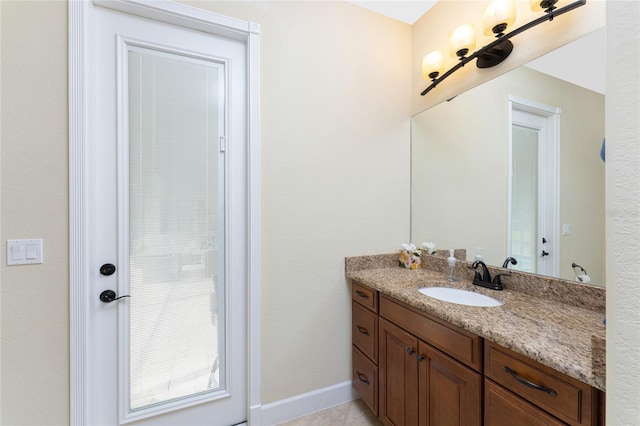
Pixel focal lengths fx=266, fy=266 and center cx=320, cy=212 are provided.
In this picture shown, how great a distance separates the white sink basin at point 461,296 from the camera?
137 centimetres

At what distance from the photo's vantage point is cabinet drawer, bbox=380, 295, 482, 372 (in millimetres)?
1000

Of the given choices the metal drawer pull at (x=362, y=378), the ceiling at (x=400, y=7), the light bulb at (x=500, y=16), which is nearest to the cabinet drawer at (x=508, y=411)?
the metal drawer pull at (x=362, y=378)

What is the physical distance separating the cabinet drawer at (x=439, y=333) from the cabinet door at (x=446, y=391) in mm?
35

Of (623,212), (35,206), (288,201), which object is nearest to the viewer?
(623,212)

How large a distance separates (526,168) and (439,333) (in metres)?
1.01

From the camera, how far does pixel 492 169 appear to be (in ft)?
5.25

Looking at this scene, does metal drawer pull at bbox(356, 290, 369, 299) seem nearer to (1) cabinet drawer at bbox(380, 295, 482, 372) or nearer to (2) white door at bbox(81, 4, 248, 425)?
(1) cabinet drawer at bbox(380, 295, 482, 372)

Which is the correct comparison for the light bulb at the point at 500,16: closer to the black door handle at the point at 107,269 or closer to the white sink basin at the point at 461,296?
the white sink basin at the point at 461,296

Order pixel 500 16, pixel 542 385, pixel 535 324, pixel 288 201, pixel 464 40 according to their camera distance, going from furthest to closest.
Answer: pixel 288 201 < pixel 464 40 < pixel 500 16 < pixel 535 324 < pixel 542 385

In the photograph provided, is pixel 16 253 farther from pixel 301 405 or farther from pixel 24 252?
pixel 301 405

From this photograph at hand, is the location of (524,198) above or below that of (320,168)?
below

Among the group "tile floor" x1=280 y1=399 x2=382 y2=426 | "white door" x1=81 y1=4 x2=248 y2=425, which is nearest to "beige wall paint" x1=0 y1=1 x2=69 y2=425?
"white door" x1=81 y1=4 x2=248 y2=425

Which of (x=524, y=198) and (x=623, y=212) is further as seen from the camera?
(x=524, y=198)

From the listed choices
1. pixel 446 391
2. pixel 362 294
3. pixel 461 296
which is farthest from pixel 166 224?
pixel 461 296
